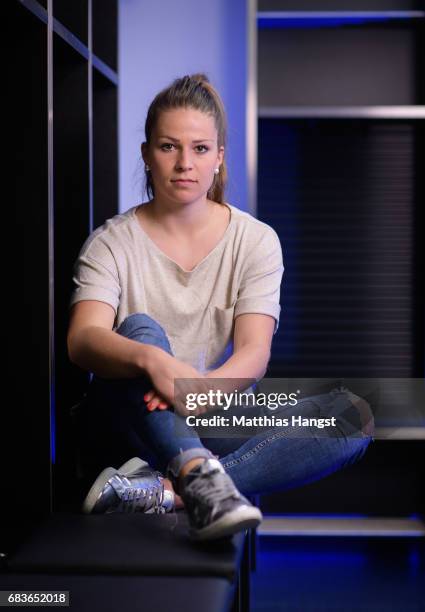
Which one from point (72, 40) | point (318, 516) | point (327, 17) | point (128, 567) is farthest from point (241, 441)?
point (327, 17)

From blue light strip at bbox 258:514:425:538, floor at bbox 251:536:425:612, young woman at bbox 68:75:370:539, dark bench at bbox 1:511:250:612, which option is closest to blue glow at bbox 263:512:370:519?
blue light strip at bbox 258:514:425:538

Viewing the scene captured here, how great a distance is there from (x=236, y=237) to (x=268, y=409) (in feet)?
1.35

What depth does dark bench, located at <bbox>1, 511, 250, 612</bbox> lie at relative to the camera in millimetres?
1469

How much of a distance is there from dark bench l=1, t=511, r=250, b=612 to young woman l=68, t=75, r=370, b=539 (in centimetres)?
17

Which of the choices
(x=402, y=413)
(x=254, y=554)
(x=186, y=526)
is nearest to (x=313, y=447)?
(x=186, y=526)

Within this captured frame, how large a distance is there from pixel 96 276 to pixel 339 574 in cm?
123

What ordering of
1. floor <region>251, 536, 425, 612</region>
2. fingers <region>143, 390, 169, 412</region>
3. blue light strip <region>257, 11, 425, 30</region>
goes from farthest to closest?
1. blue light strip <region>257, 11, 425, 30</region>
2. floor <region>251, 536, 425, 612</region>
3. fingers <region>143, 390, 169, 412</region>

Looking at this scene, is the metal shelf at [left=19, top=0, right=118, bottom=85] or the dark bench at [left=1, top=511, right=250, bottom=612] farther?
the metal shelf at [left=19, top=0, right=118, bottom=85]

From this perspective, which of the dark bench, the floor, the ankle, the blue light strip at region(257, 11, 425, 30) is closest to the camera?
the dark bench

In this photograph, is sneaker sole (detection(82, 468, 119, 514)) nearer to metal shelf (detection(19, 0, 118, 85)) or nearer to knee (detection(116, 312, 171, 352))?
knee (detection(116, 312, 171, 352))

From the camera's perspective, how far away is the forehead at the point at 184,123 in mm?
2227

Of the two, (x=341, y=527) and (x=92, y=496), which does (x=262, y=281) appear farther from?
(x=341, y=527)

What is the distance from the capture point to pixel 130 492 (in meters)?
2.00

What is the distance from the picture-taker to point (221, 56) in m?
3.36
